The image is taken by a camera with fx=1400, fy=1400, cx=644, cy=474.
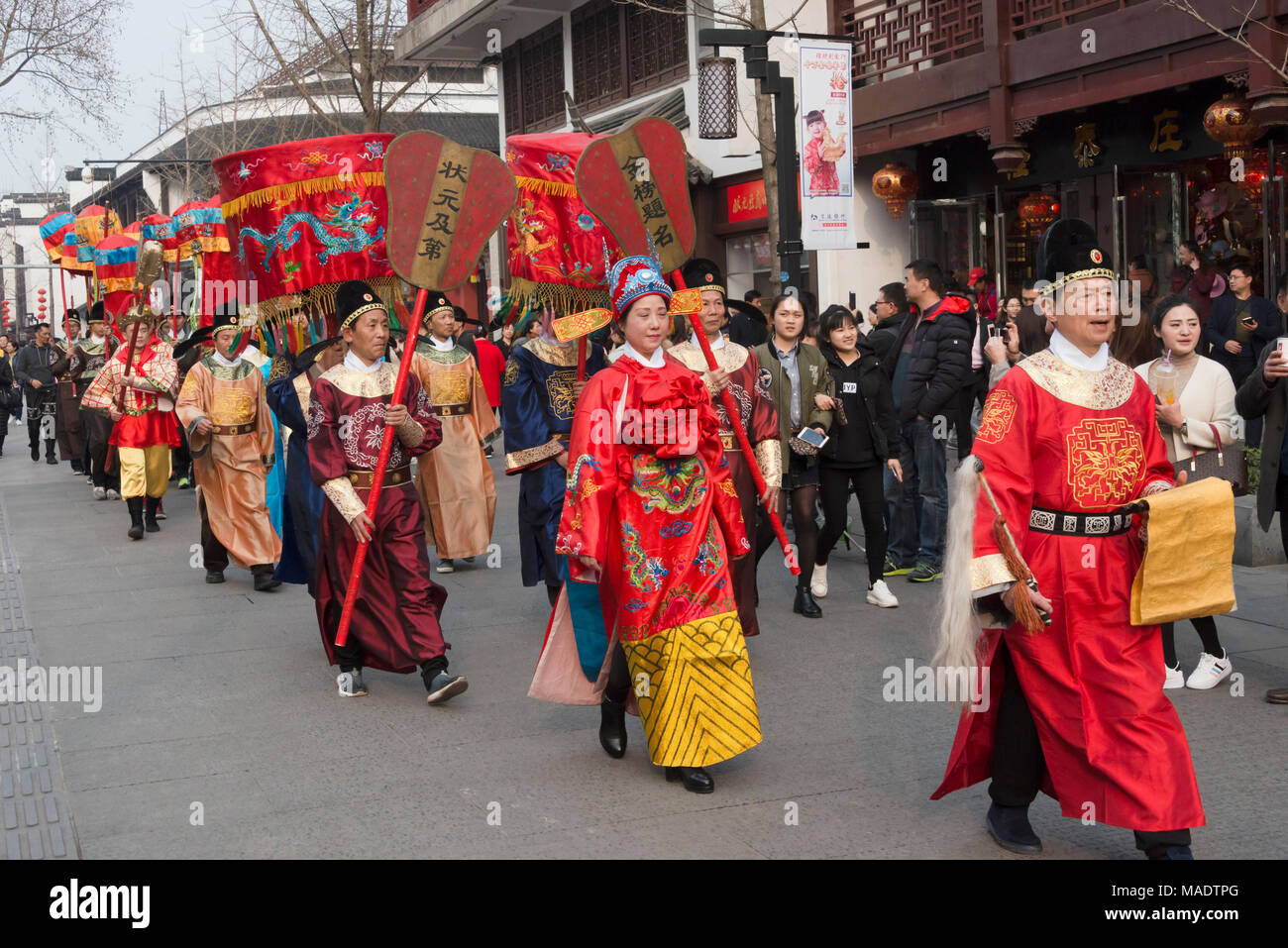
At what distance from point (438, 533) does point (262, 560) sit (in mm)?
1207

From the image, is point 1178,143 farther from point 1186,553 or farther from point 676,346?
point 1186,553

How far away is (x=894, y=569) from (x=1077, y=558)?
501 centimetres

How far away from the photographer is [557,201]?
7.03 m

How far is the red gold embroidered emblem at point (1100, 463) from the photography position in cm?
396

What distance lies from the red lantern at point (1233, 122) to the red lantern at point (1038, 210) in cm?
308

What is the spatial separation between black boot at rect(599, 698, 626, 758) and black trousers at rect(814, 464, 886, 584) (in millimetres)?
2979

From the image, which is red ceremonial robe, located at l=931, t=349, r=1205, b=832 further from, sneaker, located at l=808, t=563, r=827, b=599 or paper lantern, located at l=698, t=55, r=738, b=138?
paper lantern, located at l=698, t=55, r=738, b=138

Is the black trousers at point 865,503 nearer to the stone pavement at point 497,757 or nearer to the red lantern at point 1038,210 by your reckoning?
the stone pavement at point 497,757

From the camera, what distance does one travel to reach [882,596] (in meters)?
7.96

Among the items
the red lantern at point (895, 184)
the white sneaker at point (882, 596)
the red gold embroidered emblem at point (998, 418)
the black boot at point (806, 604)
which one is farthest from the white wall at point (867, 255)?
the red gold embroidered emblem at point (998, 418)

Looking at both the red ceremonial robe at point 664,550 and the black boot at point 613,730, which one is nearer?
the red ceremonial robe at point 664,550

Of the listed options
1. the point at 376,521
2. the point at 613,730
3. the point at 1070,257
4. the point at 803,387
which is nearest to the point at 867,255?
the point at 803,387

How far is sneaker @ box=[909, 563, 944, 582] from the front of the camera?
869 cm

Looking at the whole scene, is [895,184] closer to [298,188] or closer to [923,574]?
[923,574]
